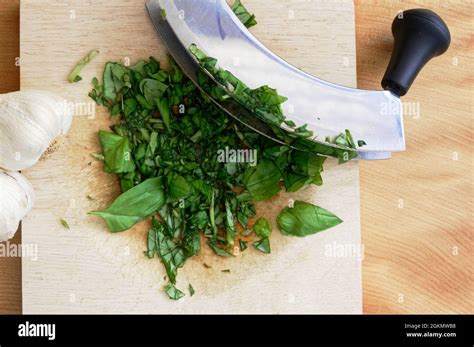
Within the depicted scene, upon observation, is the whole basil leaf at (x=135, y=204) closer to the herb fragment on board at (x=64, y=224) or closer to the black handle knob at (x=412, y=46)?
the herb fragment on board at (x=64, y=224)

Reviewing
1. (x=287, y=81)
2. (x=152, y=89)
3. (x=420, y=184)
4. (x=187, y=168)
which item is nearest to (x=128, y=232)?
(x=187, y=168)

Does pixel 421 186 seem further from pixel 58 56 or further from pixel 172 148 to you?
pixel 58 56

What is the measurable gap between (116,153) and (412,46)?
0.57 m

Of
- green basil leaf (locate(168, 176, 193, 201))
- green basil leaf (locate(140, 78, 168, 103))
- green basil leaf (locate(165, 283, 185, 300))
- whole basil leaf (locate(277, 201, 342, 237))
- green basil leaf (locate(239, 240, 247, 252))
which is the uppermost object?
green basil leaf (locate(140, 78, 168, 103))

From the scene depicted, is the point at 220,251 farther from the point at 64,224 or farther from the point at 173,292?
the point at 64,224

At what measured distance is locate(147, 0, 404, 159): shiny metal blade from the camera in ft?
→ 3.59

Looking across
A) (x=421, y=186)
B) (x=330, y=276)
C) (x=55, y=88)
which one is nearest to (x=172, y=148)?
(x=55, y=88)

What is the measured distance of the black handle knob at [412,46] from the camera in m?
1.13

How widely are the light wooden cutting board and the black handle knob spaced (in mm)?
83

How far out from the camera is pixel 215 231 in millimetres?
1152

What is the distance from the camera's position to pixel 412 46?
44.9 inches

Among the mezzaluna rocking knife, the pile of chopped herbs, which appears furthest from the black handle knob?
the pile of chopped herbs

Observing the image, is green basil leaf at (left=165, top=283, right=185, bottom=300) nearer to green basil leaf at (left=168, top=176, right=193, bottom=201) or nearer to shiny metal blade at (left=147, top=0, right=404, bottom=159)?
green basil leaf at (left=168, top=176, right=193, bottom=201)

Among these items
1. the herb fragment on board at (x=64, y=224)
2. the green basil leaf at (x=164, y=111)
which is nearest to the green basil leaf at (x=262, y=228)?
the green basil leaf at (x=164, y=111)
